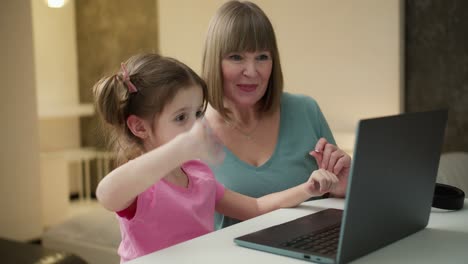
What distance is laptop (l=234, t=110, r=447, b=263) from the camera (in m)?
0.86

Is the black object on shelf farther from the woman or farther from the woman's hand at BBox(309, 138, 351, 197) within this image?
the woman's hand at BBox(309, 138, 351, 197)

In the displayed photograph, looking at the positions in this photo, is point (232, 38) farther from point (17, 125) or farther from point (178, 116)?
point (17, 125)

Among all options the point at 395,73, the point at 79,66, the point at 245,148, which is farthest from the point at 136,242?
the point at 79,66

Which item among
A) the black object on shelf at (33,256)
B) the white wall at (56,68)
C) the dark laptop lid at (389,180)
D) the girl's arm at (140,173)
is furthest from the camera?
the white wall at (56,68)

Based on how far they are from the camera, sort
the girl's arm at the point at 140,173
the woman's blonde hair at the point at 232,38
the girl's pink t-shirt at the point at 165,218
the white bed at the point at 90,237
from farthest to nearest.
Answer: the white bed at the point at 90,237 < the woman's blonde hair at the point at 232,38 < the girl's pink t-shirt at the point at 165,218 < the girl's arm at the point at 140,173

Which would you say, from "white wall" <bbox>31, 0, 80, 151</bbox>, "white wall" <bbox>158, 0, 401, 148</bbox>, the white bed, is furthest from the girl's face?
"white wall" <bbox>31, 0, 80, 151</bbox>

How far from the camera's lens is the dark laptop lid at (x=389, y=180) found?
86 centimetres

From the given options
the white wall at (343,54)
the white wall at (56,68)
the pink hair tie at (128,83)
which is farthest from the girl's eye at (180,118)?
the white wall at (56,68)

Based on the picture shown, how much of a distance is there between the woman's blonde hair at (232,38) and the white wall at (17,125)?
258 centimetres

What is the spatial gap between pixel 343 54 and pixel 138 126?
233 cm

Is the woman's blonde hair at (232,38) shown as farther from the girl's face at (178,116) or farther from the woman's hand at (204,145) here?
the woman's hand at (204,145)

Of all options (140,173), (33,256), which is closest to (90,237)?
(33,256)

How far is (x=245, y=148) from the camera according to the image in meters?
1.81

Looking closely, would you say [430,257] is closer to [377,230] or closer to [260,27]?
[377,230]
